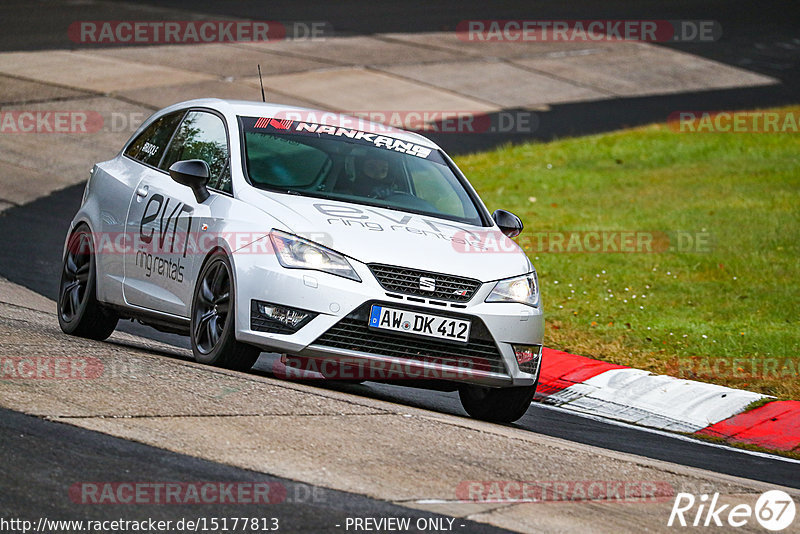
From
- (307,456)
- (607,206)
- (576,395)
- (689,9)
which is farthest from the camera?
(689,9)

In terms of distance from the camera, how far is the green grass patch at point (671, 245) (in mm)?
10945

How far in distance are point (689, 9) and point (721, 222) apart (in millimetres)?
21997

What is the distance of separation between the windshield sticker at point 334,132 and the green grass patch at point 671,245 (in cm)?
284

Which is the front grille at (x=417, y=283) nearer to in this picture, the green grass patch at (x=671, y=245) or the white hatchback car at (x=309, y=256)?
the white hatchback car at (x=309, y=256)

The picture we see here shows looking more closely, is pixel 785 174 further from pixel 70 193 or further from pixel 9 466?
pixel 9 466

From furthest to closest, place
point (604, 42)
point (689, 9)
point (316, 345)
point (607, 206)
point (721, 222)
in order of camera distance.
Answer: point (689, 9)
point (604, 42)
point (607, 206)
point (721, 222)
point (316, 345)

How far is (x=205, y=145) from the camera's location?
28.3ft

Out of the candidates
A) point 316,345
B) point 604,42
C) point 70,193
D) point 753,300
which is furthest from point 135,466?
point 604,42

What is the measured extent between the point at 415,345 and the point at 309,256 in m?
0.78

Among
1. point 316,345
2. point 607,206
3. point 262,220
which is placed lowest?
point 607,206

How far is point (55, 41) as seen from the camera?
25.4 metres

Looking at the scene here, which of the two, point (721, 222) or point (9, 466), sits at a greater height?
point (9, 466)

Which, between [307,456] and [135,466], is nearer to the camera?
[135,466]

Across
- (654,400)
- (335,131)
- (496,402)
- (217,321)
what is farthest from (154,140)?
(654,400)
